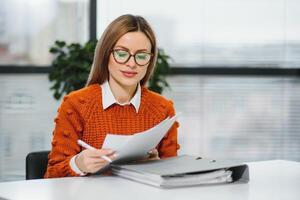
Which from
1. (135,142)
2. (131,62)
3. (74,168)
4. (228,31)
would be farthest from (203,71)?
(135,142)

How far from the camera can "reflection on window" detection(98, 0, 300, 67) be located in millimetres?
4469

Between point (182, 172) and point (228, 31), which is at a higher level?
point (228, 31)

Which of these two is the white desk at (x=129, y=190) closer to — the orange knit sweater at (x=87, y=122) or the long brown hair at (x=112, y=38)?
the orange knit sweater at (x=87, y=122)

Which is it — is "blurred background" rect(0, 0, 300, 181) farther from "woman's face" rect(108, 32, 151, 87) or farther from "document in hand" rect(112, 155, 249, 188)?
"document in hand" rect(112, 155, 249, 188)

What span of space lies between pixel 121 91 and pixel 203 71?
2429mm

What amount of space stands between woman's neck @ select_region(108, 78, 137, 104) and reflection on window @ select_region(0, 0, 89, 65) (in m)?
2.33

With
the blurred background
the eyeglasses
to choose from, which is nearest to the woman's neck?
the eyeglasses

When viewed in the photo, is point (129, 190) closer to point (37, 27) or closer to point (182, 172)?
point (182, 172)

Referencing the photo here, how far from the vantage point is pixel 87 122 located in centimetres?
212

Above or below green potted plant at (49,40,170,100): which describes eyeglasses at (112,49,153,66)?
above

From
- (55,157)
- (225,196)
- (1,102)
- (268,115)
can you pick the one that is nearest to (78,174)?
(55,157)

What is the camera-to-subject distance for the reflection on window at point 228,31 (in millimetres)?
4469

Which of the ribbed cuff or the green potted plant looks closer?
the ribbed cuff

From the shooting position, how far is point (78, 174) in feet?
6.24
